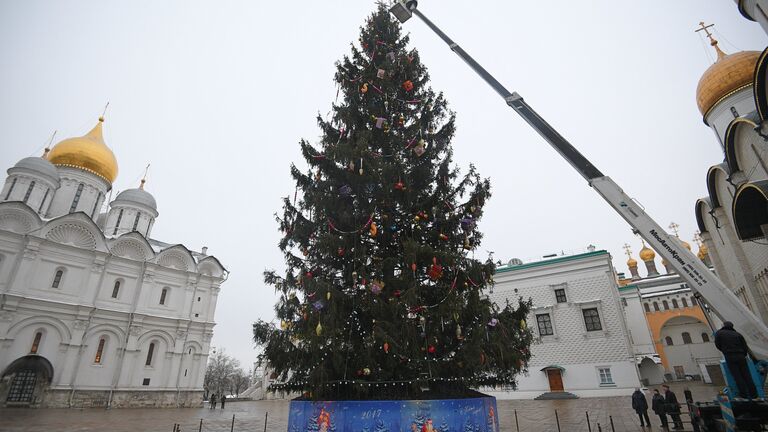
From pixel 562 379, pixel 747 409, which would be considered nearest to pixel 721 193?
pixel 747 409

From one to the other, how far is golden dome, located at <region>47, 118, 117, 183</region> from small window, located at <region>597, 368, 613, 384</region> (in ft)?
133

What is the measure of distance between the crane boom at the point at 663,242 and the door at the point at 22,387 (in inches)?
1191

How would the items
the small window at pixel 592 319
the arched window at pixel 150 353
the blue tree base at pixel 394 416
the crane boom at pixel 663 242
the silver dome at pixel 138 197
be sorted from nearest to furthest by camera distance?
1. the blue tree base at pixel 394 416
2. the crane boom at pixel 663 242
3. the small window at pixel 592 319
4. the arched window at pixel 150 353
5. the silver dome at pixel 138 197

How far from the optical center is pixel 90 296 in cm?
2500

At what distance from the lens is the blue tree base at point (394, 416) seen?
6.85 m

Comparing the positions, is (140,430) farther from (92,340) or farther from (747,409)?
(747,409)

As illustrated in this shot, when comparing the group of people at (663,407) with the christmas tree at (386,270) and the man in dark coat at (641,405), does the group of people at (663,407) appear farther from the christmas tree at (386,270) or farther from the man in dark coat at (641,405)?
the christmas tree at (386,270)

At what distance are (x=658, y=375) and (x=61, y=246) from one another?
164 ft

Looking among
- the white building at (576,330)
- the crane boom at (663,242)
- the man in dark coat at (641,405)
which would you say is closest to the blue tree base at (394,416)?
the crane boom at (663,242)

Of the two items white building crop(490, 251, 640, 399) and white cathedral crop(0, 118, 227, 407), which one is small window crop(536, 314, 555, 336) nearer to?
white building crop(490, 251, 640, 399)

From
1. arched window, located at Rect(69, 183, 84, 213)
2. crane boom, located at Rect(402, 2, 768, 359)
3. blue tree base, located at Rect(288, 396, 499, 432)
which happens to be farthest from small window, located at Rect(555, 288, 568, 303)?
arched window, located at Rect(69, 183, 84, 213)

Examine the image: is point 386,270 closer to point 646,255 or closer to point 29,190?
point 29,190

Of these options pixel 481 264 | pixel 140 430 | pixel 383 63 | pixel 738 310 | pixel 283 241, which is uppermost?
pixel 383 63

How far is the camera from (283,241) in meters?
8.86
